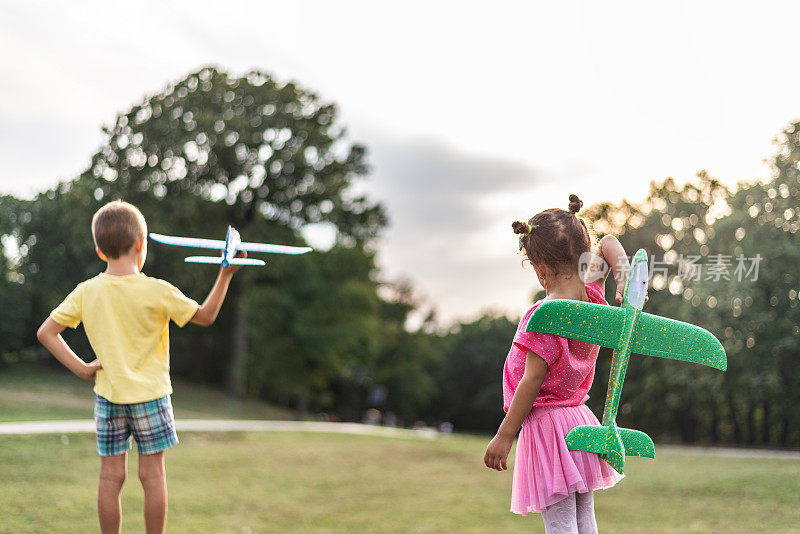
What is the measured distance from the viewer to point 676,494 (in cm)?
870

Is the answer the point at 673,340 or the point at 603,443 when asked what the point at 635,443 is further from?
the point at 673,340

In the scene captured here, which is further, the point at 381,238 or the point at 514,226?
the point at 381,238

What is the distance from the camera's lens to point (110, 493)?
281 cm

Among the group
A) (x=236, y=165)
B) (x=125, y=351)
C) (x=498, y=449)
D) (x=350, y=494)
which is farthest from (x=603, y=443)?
(x=236, y=165)

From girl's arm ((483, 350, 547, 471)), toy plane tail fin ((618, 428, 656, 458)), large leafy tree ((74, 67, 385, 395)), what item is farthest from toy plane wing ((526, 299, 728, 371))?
large leafy tree ((74, 67, 385, 395))

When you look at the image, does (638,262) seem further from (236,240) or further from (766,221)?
(766,221)

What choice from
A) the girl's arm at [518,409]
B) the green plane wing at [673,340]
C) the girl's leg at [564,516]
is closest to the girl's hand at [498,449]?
the girl's arm at [518,409]

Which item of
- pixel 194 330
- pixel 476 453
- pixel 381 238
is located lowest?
pixel 476 453

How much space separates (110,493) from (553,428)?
5.61ft

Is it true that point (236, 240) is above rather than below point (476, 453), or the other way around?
above

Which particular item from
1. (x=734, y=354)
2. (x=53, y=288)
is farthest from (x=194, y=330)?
(x=734, y=354)

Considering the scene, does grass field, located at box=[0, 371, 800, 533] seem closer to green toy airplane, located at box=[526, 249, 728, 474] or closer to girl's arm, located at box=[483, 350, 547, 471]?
girl's arm, located at box=[483, 350, 547, 471]

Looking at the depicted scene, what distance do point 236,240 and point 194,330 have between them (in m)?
27.3

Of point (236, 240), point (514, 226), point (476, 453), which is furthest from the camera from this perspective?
point (476, 453)
